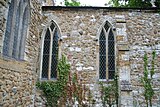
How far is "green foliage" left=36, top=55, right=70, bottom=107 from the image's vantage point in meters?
8.50

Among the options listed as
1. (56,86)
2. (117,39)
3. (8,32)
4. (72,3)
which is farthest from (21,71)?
(72,3)

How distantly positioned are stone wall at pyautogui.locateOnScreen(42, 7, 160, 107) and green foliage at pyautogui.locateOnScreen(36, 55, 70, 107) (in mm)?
530

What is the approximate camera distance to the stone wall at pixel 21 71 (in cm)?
591

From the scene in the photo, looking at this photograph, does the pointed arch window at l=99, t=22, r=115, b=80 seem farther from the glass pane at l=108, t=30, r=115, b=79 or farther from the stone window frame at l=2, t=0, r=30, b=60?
the stone window frame at l=2, t=0, r=30, b=60

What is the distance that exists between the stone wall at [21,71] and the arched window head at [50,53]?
0.60m

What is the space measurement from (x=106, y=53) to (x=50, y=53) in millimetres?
2895

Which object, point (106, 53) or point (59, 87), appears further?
point (106, 53)

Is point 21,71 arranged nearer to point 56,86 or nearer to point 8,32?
point 8,32

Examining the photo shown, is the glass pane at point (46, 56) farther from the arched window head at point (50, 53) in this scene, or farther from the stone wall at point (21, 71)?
the stone wall at point (21, 71)

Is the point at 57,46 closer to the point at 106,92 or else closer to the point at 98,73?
the point at 98,73

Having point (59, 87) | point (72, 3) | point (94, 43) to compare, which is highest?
point (72, 3)

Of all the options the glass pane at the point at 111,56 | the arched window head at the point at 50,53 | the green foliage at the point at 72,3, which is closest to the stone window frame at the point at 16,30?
the arched window head at the point at 50,53

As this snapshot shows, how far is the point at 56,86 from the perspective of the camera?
863 cm

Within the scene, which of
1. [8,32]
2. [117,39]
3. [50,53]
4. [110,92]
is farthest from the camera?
[50,53]
